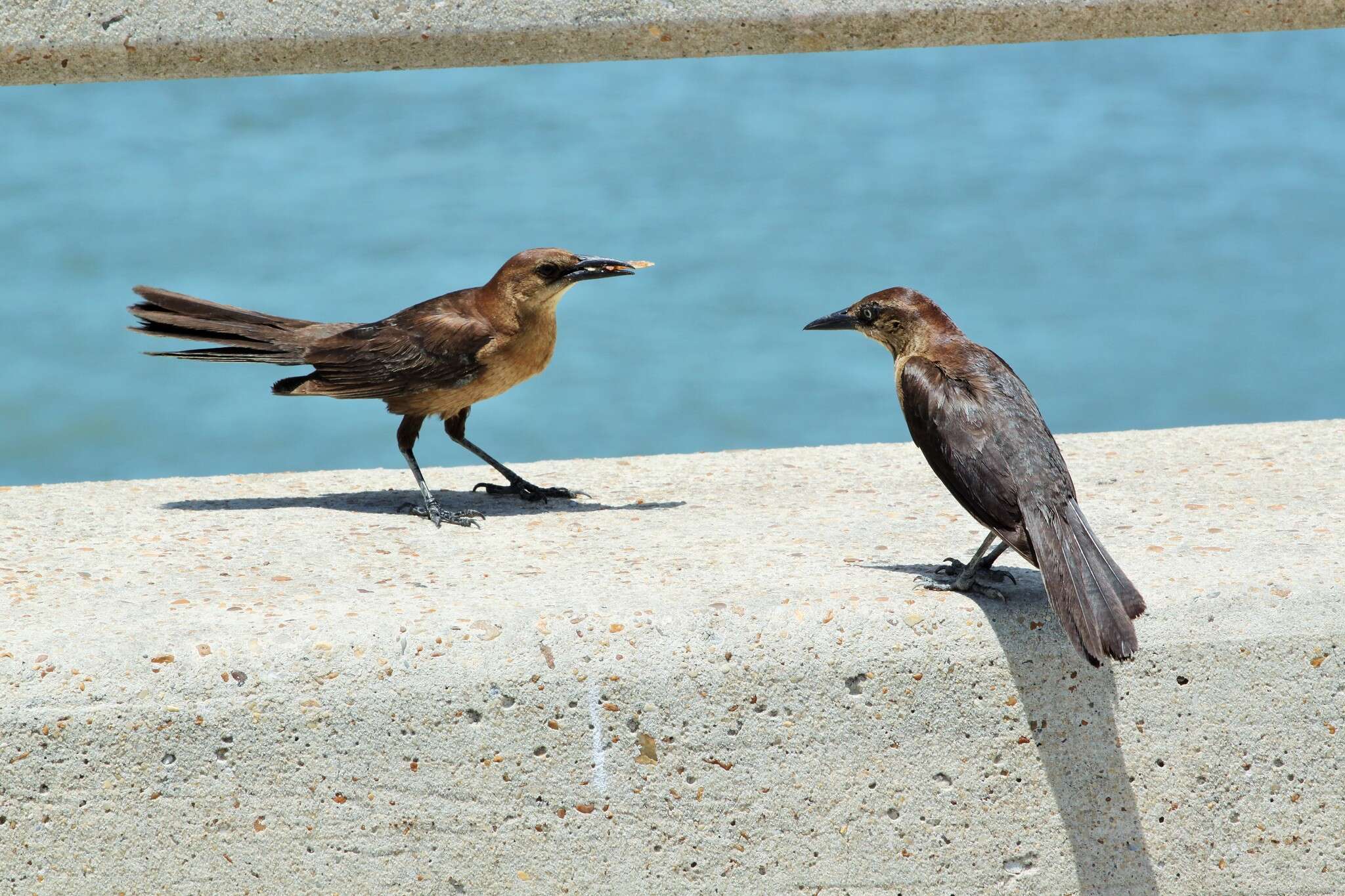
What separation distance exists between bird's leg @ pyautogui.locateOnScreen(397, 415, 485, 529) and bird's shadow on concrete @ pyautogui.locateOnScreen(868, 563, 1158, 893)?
1.49 meters

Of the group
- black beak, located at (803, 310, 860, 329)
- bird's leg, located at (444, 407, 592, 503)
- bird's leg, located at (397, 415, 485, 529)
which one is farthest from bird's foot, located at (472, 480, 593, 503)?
black beak, located at (803, 310, 860, 329)

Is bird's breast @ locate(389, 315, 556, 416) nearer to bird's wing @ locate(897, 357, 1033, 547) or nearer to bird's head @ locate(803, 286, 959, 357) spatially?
bird's head @ locate(803, 286, 959, 357)

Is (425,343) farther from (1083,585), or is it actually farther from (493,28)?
(1083,585)

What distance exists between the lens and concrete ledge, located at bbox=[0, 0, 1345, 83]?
361 cm

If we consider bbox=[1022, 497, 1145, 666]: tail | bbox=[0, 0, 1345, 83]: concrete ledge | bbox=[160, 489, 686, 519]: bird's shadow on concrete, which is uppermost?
bbox=[0, 0, 1345, 83]: concrete ledge

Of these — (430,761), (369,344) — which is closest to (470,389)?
(369,344)

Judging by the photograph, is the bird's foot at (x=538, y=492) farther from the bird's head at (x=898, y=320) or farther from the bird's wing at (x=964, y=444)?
the bird's wing at (x=964, y=444)

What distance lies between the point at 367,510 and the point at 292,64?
1218 millimetres

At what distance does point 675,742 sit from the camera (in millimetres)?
2568

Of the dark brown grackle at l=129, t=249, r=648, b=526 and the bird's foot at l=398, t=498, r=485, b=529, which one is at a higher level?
the dark brown grackle at l=129, t=249, r=648, b=526

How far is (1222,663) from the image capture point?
2607 mm

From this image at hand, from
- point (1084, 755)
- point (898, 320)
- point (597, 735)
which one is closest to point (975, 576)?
point (1084, 755)

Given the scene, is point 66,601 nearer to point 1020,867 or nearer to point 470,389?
point 470,389

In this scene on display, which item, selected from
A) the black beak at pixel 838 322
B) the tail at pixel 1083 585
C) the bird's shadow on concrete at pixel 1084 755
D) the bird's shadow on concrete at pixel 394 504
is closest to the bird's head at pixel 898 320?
the black beak at pixel 838 322
